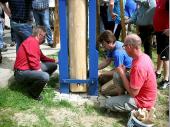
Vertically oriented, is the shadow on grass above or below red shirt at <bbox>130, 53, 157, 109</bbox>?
below

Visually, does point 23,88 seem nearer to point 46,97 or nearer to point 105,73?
point 46,97

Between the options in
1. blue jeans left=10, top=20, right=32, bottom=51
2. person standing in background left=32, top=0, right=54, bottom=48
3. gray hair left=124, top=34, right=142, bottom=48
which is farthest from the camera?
person standing in background left=32, top=0, right=54, bottom=48

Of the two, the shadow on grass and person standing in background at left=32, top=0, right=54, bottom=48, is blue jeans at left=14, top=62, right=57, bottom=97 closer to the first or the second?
the shadow on grass

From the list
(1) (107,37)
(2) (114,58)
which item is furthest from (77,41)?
(2) (114,58)

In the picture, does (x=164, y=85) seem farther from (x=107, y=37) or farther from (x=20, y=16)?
(x=20, y=16)

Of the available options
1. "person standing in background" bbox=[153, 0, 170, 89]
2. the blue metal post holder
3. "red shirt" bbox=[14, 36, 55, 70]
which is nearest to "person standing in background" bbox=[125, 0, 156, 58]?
"person standing in background" bbox=[153, 0, 170, 89]

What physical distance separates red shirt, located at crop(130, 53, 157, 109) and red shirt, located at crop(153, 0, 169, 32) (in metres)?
1.38

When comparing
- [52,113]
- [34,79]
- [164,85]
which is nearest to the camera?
[52,113]

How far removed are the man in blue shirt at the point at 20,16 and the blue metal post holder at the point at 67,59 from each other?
1179 mm

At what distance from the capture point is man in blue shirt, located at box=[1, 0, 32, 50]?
21.6 feet

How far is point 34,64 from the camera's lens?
5750 millimetres

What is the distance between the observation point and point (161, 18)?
6.28 m

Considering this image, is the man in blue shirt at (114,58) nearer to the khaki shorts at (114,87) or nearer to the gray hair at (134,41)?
the khaki shorts at (114,87)

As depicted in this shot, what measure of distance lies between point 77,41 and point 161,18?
4.84 feet
